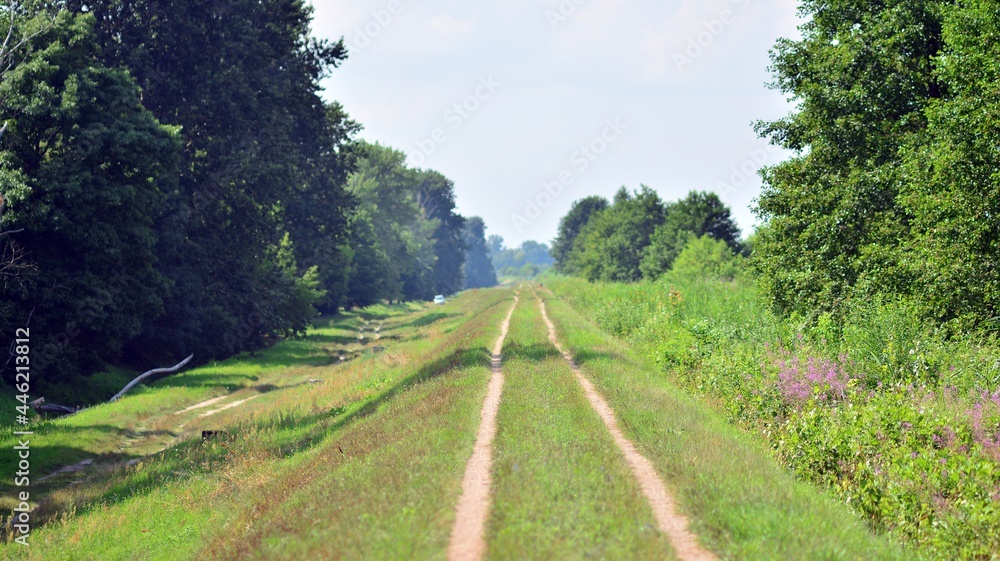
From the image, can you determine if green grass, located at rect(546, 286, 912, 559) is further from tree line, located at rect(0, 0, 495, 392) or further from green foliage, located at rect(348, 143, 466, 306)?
green foliage, located at rect(348, 143, 466, 306)

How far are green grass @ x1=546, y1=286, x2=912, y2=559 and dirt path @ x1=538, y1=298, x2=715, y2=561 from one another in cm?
12

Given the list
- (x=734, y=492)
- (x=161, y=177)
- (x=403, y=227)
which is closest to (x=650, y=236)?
(x=403, y=227)

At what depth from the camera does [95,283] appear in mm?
28641

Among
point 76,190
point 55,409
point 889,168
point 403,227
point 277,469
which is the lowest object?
point 277,469

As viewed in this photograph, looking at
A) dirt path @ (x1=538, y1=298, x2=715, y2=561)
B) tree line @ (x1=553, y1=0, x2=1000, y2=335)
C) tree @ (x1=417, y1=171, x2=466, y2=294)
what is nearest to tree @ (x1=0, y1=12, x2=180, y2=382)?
dirt path @ (x1=538, y1=298, x2=715, y2=561)

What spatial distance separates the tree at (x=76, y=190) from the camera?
87.4 ft

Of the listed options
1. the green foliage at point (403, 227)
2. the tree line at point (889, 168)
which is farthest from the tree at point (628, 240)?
the tree line at point (889, 168)

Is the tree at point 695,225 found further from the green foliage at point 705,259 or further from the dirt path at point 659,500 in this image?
the dirt path at point 659,500

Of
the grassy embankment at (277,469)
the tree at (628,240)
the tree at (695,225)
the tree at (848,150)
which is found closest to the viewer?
the grassy embankment at (277,469)

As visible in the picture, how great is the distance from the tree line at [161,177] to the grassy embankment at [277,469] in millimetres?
4901

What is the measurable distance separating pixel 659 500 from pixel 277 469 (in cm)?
872

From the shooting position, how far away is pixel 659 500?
934 centimetres

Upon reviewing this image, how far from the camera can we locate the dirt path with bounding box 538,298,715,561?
7.69m

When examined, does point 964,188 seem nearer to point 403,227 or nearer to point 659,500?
point 659,500
